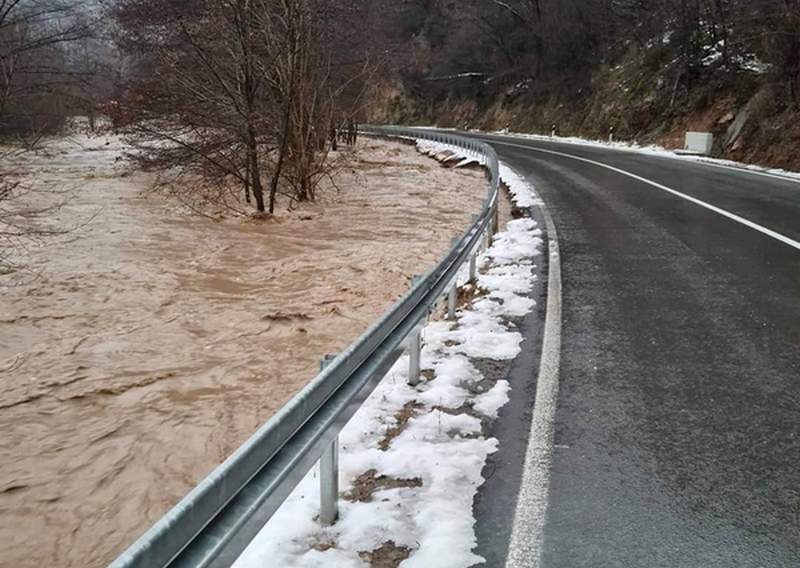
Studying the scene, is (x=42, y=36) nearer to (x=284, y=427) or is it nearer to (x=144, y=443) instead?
(x=144, y=443)

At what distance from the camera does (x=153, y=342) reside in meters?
8.19

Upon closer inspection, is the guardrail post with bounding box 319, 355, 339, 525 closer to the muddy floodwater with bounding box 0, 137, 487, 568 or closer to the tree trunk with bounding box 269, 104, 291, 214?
the muddy floodwater with bounding box 0, 137, 487, 568

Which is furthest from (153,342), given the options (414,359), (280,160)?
(280,160)

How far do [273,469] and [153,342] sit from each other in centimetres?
599

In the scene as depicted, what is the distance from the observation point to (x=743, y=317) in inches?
249

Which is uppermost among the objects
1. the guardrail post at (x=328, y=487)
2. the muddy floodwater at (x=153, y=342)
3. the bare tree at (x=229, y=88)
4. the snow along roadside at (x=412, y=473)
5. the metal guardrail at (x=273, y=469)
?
the bare tree at (x=229, y=88)

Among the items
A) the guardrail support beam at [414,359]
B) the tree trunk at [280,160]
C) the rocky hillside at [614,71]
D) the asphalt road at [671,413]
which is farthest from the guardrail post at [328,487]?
the rocky hillside at [614,71]

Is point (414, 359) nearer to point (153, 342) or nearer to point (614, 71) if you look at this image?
point (153, 342)

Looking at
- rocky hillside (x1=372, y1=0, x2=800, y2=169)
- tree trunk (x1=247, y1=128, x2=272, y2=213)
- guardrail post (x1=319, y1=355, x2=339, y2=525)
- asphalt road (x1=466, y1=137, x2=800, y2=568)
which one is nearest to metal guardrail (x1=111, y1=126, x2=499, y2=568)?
guardrail post (x1=319, y1=355, x2=339, y2=525)

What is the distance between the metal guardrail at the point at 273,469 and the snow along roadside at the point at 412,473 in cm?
23

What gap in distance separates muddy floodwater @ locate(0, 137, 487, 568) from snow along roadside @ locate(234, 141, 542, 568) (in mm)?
1792

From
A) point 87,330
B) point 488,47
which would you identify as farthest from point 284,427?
point 488,47

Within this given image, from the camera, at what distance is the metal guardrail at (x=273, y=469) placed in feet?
6.72

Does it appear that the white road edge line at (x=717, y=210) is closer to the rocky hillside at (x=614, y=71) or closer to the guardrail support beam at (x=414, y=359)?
the rocky hillside at (x=614, y=71)
